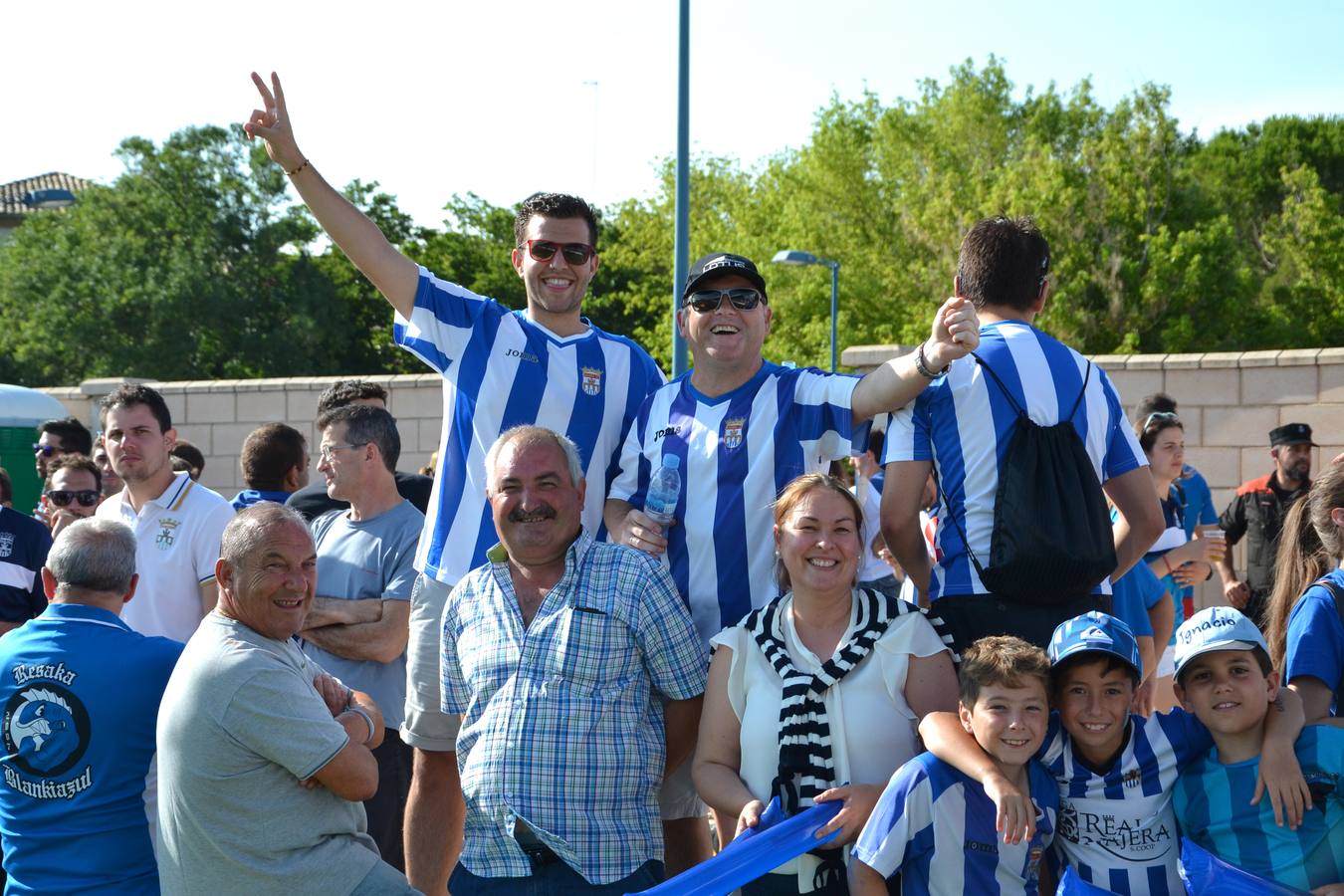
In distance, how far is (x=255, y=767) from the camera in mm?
3205

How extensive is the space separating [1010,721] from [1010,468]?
2.35 ft

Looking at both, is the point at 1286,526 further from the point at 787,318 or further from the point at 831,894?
the point at 787,318

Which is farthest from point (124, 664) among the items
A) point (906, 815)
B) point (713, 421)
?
point (906, 815)

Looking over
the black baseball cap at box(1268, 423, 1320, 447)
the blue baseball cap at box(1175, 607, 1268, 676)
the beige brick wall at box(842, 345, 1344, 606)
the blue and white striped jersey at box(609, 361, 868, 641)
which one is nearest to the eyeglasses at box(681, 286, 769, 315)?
the blue and white striped jersey at box(609, 361, 868, 641)

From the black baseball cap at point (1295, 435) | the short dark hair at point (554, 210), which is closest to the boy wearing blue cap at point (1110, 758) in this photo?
the short dark hair at point (554, 210)

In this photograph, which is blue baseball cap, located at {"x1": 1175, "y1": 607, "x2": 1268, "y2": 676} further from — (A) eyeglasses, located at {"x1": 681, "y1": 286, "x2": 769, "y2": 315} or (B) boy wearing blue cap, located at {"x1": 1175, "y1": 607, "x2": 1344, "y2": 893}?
(A) eyeglasses, located at {"x1": 681, "y1": 286, "x2": 769, "y2": 315}

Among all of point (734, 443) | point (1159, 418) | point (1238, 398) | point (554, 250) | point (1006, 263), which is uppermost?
point (554, 250)

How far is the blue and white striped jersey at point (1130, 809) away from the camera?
3137 mm

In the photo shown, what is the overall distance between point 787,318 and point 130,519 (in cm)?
2816

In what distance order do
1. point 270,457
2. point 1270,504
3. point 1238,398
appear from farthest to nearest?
point 1238,398, point 1270,504, point 270,457

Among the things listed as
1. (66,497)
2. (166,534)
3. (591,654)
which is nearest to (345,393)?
(166,534)

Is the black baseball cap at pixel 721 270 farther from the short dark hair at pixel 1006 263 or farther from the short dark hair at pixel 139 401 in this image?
the short dark hair at pixel 139 401

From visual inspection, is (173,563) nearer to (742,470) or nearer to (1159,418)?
(742,470)

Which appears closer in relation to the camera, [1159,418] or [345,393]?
[345,393]
